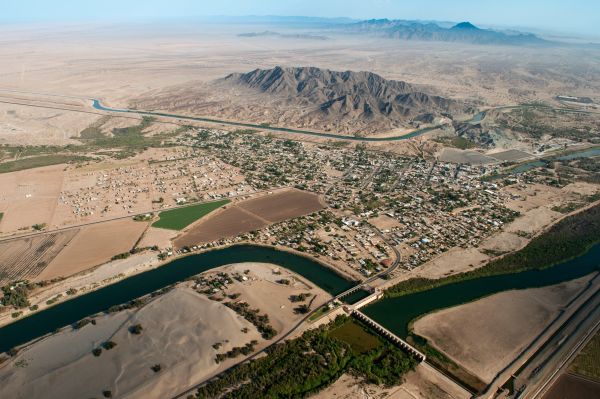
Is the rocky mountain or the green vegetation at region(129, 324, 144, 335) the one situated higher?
the rocky mountain

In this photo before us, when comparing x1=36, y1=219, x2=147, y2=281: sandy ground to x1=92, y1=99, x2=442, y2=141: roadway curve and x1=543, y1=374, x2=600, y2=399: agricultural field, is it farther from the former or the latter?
x1=92, y1=99, x2=442, y2=141: roadway curve

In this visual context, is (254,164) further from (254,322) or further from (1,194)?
(254,322)

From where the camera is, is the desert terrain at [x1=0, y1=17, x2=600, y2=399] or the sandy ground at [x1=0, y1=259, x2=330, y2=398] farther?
the desert terrain at [x1=0, y1=17, x2=600, y2=399]

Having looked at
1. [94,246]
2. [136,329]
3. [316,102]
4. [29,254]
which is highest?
[316,102]

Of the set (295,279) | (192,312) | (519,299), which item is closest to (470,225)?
(519,299)

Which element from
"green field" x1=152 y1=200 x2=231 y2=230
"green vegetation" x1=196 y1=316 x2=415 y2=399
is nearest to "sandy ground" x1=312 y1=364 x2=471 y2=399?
"green vegetation" x1=196 y1=316 x2=415 y2=399

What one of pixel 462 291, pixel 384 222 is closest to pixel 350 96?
pixel 384 222

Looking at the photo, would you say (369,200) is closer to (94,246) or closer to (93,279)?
(94,246)

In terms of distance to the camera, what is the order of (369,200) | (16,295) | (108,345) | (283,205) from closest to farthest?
1. (108,345)
2. (16,295)
3. (283,205)
4. (369,200)
